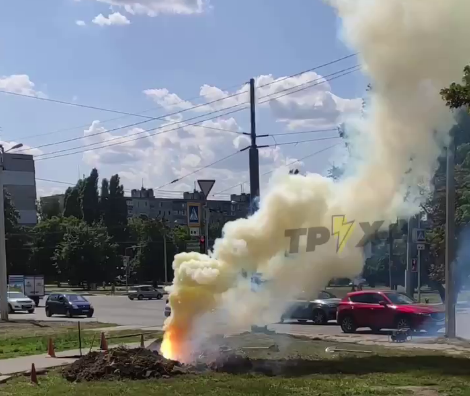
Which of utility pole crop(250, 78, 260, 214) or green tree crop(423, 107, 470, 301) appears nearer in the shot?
utility pole crop(250, 78, 260, 214)

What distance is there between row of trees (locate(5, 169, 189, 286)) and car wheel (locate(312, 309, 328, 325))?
47601mm

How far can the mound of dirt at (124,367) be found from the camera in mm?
13038

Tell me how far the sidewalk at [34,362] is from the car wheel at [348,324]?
885 centimetres

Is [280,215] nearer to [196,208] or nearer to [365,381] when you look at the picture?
[365,381]

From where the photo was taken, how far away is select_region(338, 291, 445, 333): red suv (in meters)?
21.2

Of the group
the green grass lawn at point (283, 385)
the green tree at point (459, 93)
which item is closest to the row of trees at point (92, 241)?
the green grass lawn at point (283, 385)

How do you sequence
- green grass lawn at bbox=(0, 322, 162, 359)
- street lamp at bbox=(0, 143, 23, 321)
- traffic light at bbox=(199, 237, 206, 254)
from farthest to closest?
street lamp at bbox=(0, 143, 23, 321) < traffic light at bbox=(199, 237, 206, 254) < green grass lawn at bbox=(0, 322, 162, 359)

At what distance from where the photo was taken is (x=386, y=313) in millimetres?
22203

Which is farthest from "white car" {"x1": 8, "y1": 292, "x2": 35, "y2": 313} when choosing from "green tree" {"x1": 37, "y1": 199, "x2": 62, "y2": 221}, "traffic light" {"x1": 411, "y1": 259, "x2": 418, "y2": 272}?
"green tree" {"x1": 37, "y1": 199, "x2": 62, "y2": 221}

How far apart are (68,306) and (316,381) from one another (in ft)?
87.1

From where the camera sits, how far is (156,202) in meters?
141

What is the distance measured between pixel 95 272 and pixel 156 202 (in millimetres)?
60991

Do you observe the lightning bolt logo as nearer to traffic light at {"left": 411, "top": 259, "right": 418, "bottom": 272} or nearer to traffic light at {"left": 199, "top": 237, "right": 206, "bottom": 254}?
traffic light at {"left": 199, "top": 237, "right": 206, "bottom": 254}

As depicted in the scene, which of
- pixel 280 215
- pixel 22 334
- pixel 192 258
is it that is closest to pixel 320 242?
pixel 280 215
